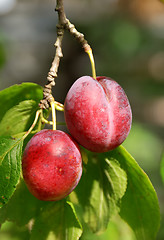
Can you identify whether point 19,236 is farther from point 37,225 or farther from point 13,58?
point 13,58

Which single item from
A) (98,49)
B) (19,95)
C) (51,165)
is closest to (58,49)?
(19,95)

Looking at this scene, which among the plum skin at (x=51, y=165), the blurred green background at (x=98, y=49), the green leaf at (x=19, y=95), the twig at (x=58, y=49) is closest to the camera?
the plum skin at (x=51, y=165)

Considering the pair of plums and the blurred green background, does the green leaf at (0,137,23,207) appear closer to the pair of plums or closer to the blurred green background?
the pair of plums

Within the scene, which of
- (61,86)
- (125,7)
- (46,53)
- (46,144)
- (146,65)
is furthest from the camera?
(125,7)

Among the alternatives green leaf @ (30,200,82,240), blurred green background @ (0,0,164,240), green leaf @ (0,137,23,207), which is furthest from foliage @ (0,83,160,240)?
blurred green background @ (0,0,164,240)

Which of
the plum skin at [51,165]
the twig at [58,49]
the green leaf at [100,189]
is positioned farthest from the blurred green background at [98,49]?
the plum skin at [51,165]

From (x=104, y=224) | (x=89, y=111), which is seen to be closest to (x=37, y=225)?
(x=104, y=224)

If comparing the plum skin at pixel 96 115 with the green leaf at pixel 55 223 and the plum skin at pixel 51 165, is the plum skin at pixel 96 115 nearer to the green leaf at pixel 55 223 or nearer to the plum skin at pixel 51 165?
the plum skin at pixel 51 165
